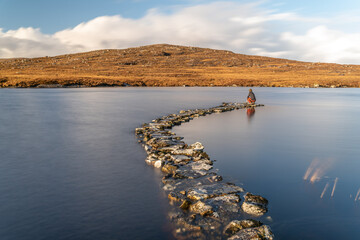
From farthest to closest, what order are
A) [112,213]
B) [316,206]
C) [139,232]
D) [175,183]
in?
1. [175,183]
2. [316,206]
3. [112,213]
4. [139,232]

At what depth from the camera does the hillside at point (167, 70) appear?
8206 centimetres

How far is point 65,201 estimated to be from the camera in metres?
8.12

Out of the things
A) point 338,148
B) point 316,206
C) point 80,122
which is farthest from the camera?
point 80,122

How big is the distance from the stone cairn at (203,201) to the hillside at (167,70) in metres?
67.5

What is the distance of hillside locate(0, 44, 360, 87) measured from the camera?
82.1 m

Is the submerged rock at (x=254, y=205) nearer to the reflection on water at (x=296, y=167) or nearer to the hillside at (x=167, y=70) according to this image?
the reflection on water at (x=296, y=167)

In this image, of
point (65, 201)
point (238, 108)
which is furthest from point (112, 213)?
point (238, 108)

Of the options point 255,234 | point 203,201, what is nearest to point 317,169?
point 203,201

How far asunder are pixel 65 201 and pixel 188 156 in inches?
224

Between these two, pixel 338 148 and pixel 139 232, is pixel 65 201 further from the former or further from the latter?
pixel 338 148

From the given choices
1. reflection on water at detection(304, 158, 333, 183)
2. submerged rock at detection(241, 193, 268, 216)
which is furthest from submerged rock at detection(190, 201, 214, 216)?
reflection on water at detection(304, 158, 333, 183)

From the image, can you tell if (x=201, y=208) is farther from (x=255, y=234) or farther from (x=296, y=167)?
(x=296, y=167)

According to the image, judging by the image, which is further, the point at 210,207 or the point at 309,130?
the point at 309,130

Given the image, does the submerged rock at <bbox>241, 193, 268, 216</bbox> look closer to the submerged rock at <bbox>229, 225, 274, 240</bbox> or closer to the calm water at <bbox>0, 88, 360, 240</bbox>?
the calm water at <bbox>0, 88, 360, 240</bbox>
